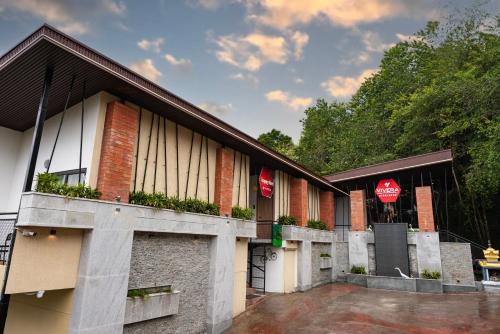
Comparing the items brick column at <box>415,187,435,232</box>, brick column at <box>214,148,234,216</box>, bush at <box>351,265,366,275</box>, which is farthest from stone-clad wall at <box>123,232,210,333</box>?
brick column at <box>415,187,435,232</box>

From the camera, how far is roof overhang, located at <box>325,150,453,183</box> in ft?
56.6

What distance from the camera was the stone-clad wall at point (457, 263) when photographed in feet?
50.9

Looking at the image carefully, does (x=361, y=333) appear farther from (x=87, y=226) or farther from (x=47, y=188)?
(x=47, y=188)

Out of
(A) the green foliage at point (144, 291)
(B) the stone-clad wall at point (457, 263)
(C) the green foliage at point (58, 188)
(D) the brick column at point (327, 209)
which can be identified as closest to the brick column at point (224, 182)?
(A) the green foliage at point (144, 291)

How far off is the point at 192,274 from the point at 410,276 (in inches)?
510

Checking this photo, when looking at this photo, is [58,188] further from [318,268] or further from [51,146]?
[318,268]

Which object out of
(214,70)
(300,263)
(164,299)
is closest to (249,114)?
(214,70)

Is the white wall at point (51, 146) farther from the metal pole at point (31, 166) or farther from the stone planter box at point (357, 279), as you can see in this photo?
the stone planter box at point (357, 279)

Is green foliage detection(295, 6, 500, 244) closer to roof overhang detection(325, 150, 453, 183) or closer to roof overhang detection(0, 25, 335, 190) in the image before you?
roof overhang detection(325, 150, 453, 183)

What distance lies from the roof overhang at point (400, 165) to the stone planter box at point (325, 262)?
5463mm

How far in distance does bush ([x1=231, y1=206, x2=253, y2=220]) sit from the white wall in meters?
5.90

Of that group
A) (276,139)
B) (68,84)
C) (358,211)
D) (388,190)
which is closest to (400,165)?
(388,190)

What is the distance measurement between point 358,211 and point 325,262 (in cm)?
398

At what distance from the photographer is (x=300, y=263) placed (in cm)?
1647
